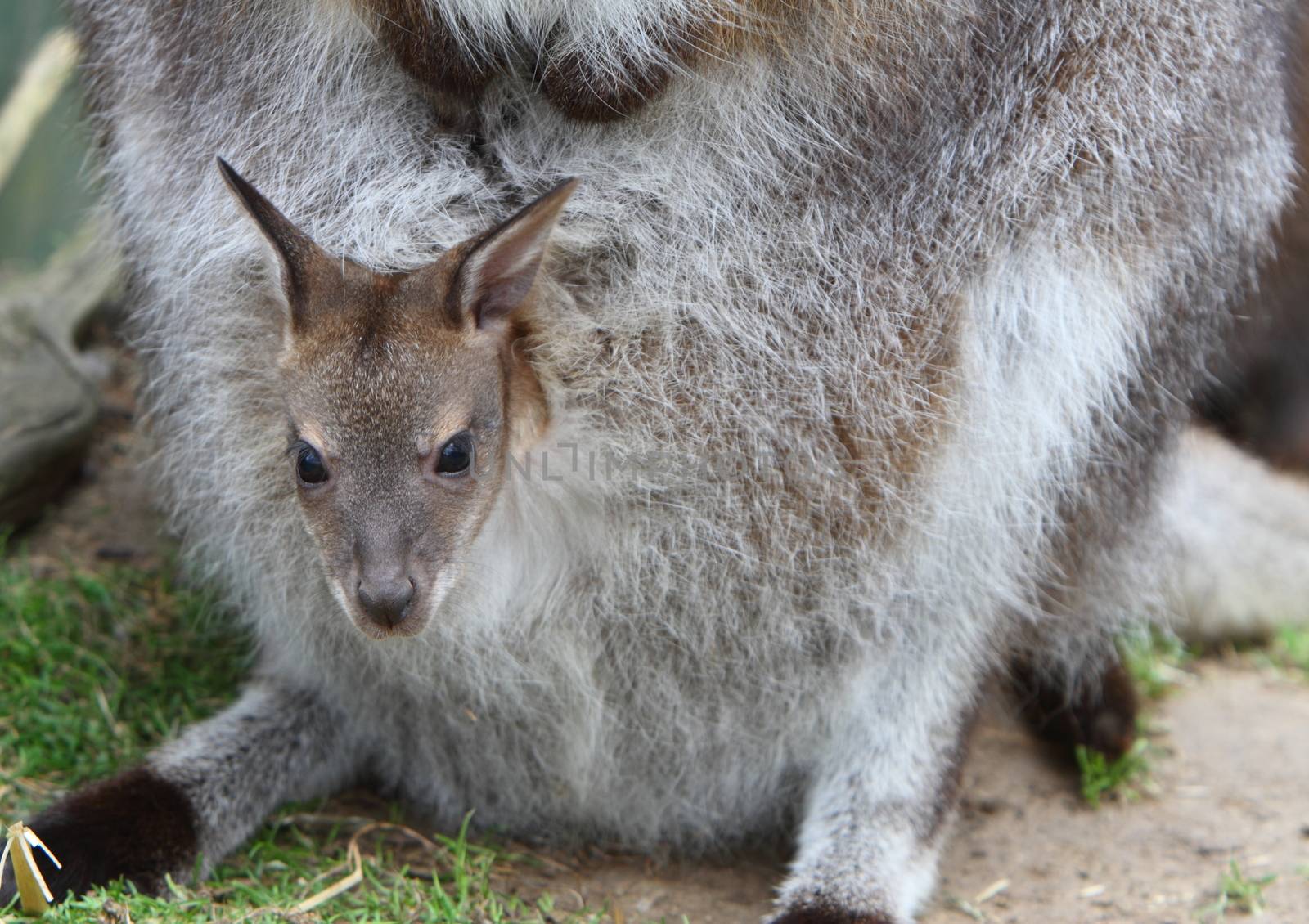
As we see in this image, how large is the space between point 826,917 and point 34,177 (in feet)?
10.9

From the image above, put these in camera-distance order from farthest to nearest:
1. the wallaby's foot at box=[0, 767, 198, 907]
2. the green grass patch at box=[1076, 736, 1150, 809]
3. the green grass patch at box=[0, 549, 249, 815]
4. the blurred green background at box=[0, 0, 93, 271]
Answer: the blurred green background at box=[0, 0, 93, 271], the green grass patch at box=[1076, 736, 1150, 809], the green grass patch at box=[0, 549, 249, 815], the wallaby's foot at box=[0, 767, 198, 907]

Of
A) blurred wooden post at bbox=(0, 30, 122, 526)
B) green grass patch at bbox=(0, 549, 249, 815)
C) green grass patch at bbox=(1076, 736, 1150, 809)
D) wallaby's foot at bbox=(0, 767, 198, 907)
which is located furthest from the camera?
blurred wooden post at bbox=(0, 30, 122, 526)

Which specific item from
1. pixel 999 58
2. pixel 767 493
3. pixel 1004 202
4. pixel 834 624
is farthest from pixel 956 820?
pixel 999 58

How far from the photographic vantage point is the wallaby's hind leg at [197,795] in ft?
7.23

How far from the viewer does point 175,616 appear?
308 centimetres

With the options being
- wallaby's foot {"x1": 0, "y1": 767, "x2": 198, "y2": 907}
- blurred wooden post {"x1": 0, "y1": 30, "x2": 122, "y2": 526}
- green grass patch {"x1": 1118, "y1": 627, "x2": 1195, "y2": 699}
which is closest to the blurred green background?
blurred wooden post {"x1": 0, "y1": 30, "x2": 122, "y2": 526}

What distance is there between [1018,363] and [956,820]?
939 mm

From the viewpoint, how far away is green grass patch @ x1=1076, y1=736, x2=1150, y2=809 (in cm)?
280

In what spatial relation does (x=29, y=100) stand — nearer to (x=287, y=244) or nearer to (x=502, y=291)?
(x=287, y=244)

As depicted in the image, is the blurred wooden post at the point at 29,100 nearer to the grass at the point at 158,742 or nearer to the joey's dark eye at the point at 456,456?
the grass at the point at 158,742

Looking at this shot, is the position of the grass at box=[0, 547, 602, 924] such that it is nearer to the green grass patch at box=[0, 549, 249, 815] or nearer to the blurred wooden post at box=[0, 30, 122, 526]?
the green grass patch at box=[0, 549, 249, 815]

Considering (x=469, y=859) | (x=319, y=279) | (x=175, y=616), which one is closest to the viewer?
(x=319, y=279)

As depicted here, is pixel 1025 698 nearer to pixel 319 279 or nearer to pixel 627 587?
pixel 627 587

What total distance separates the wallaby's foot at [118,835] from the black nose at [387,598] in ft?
2.22
